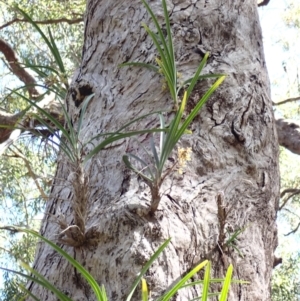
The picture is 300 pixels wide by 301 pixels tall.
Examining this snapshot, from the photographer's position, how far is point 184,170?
2.91ft

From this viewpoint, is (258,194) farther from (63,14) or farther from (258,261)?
(63,14)

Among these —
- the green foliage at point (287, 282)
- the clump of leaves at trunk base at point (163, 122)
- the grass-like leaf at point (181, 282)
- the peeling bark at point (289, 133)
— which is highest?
the peeling bark at point (289, 133)

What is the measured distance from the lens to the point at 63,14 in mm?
3855

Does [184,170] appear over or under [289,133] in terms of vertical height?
under

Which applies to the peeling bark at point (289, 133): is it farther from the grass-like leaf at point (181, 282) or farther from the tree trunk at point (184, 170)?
the grass-like leaf at point (181, 282)

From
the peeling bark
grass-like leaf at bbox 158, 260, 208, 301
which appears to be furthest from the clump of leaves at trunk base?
the peeling bark

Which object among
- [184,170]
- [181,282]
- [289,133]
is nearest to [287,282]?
[289,133]

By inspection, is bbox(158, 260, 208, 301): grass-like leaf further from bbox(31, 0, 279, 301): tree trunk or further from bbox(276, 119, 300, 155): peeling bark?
bbox(276, 119, 300, 155): peeling bark

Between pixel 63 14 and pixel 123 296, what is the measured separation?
336 centimetres

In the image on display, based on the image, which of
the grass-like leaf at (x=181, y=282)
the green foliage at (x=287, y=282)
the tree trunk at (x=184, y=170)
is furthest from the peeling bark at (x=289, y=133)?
the grass-like leaf at (x=181, y=282)

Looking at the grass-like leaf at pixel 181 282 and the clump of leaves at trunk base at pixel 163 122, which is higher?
the clump of leaves at trunk base at pixel 163 122

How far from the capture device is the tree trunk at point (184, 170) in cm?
78

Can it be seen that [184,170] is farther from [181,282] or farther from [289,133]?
[289,133]

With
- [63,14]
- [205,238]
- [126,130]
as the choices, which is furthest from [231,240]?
[63,14]
